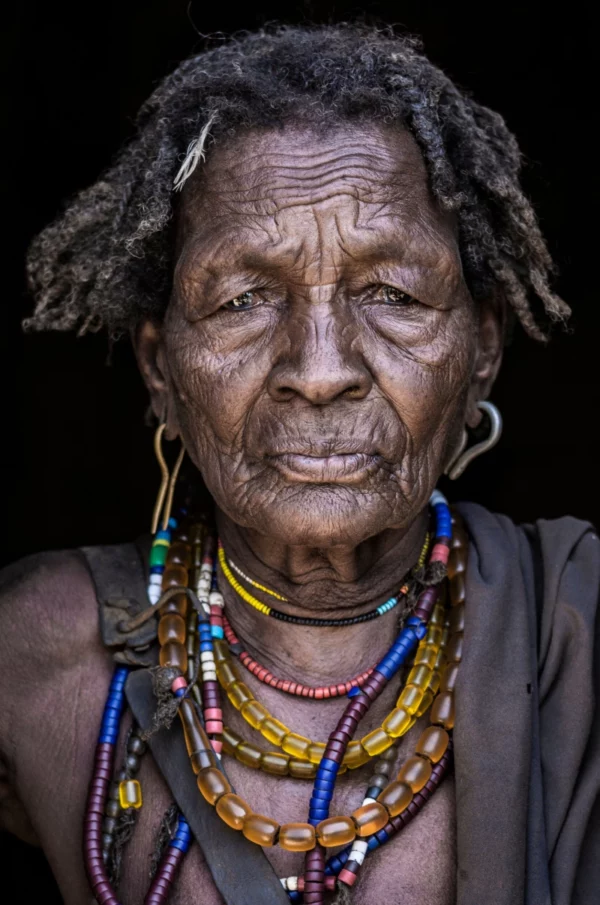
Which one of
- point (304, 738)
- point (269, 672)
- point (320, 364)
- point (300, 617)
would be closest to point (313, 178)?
point (320, 364)

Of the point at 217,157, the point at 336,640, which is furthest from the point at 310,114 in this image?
the point at 336,640

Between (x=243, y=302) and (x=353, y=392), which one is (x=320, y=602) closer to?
(x=353, y=392)

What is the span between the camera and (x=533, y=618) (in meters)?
2.83

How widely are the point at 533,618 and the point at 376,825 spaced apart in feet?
2.04

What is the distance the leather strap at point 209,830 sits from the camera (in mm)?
2508

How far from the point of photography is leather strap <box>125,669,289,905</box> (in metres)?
2.51

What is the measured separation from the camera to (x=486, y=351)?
311 cm

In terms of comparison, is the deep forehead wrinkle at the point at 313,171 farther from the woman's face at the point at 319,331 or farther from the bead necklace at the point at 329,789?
the bead necklace at the point at 329,789

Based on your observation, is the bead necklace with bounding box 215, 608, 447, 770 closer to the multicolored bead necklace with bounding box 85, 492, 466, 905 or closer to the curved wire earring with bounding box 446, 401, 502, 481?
the multicolored bead necklace with bounding box 85, 492, 466, 905

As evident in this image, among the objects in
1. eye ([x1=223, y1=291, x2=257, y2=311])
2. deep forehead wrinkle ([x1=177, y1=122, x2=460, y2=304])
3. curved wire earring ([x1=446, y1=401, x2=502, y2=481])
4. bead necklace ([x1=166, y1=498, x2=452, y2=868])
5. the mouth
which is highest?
deep forehead wrinkle ([x1=177, y1=122, x2=460, y2=304])

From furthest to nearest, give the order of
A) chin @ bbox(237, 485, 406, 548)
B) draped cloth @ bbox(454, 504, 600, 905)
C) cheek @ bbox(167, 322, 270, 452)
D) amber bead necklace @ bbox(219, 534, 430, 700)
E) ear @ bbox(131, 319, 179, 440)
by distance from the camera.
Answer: ear @ bbox(131, 319, 179, 440), amber bead necklace @ bbox(219, 534, 430, 700), cheek @ bbox(167, 322, 270, 452), chin @ bbox(237, 485, 406, 548), draped cloth @ bbox(454, 504, 600, 905)

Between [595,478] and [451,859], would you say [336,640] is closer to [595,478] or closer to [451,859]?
[451,859]

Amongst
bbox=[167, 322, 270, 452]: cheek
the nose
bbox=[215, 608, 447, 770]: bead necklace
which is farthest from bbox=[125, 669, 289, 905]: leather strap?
the nose

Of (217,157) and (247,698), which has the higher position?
(217,157)
